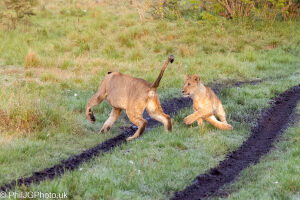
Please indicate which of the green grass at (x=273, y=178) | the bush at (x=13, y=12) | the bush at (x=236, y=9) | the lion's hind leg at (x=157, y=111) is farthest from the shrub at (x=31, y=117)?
Result: the bush at (x=236, y=9)

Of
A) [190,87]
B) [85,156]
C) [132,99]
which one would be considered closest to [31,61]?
[132,99]

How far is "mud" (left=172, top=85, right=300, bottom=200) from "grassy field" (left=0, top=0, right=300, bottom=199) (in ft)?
0.48

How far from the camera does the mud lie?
227 inches

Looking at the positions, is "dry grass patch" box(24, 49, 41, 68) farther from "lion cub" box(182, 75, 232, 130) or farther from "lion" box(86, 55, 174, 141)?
"lion cub" box(182, 75, 232, 130)

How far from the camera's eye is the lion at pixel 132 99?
7590 millimetres

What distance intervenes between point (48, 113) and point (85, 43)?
25.4 feet

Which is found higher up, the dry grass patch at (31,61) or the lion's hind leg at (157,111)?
the lion's hind leg at (157,111)

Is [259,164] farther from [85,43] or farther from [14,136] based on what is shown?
[85,43]

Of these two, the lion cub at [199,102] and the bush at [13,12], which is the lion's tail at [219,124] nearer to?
the lion cub at [199,102]

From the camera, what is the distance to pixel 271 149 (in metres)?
7.27

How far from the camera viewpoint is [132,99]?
7.67 m

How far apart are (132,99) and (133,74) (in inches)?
189

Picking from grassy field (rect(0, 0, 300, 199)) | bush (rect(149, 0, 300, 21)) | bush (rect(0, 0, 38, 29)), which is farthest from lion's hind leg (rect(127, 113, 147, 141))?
bush (rect(0, 0, 38, 29))

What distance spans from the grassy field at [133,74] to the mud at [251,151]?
15 centimetres
